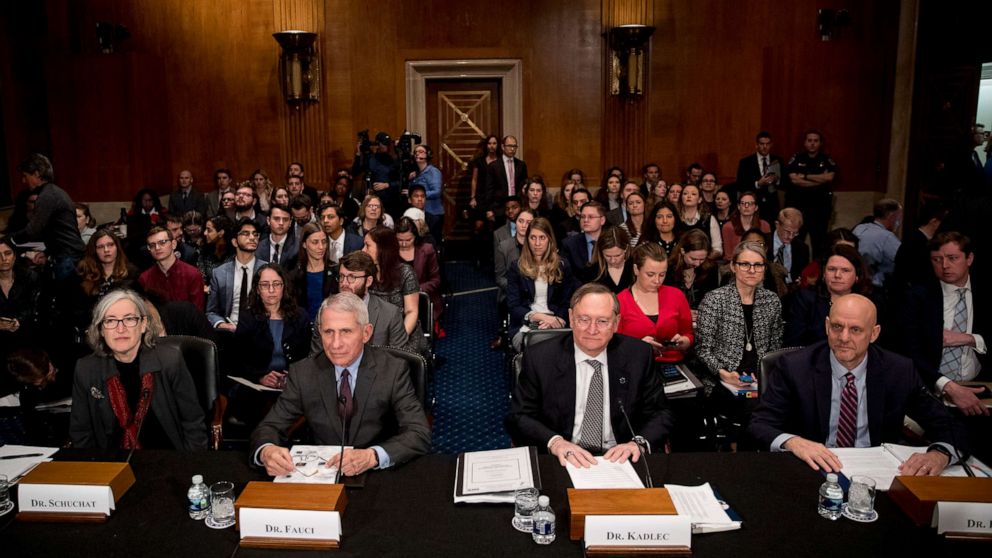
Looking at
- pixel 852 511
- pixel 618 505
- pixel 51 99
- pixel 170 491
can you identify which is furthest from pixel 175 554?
pixel 51 99

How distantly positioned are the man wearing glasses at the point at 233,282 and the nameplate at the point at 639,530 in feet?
11.6

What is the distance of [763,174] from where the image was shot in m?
9.09

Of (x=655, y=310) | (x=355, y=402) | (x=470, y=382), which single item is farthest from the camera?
(x=470, y=382)

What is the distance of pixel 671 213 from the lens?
591 cm

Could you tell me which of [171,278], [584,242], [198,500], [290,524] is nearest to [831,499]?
[290,524]

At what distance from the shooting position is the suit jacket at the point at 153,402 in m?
2.97

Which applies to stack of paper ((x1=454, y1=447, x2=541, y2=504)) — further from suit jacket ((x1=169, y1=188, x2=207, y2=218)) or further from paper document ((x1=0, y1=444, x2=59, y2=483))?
suit jacket ((x1=169, y1=188, x2=207, y2=218))

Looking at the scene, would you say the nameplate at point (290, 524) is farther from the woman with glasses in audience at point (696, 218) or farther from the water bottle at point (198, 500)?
the woman with glasses in audience at point (696, 218)

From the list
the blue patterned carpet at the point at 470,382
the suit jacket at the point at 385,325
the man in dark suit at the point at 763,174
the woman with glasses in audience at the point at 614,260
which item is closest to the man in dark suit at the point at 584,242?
the woman with glasses in audience at the point at 614,260

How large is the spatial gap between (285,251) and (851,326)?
4.31 meters

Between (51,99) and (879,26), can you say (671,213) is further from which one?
(51,99)

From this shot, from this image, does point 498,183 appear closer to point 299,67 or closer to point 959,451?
point 299,67

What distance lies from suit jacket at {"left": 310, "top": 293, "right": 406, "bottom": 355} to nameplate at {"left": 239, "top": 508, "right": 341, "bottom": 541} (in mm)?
2066

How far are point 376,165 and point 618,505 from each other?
24.9ft
